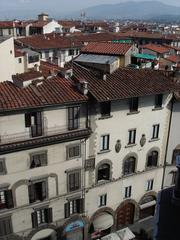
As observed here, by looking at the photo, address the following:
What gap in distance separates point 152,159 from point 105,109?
1201 centimetres

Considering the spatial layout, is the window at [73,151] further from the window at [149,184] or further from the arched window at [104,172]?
the window at [149,184]

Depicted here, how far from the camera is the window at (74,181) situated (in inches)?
1446

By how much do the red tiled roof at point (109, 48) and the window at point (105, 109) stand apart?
9.96 meters

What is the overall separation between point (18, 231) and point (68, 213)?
630 cm

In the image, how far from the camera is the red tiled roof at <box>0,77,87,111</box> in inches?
1190

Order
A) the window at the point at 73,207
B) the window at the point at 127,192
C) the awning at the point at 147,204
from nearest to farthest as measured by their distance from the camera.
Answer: the window at the point at 73,207, the window at the point at 127,192, the awning at the point at 147,204

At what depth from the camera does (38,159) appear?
110ft

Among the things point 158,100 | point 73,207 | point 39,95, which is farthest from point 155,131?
point 39,95

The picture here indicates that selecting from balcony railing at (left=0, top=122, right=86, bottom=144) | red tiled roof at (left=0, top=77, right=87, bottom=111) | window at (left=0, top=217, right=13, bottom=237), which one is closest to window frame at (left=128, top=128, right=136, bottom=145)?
red tiled roof at (left=0, top=77, right=87, bottom=111)

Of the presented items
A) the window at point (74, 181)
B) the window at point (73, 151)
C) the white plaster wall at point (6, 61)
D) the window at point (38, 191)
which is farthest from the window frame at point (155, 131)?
the white plaster wall at point (6, 61)

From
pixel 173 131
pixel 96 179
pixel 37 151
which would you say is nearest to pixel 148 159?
pixel 173 131

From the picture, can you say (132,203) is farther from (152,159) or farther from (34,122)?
(34,122)

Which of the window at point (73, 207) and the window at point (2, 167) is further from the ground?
the window at point (2, 167)

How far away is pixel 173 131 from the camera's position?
42.4 meters
